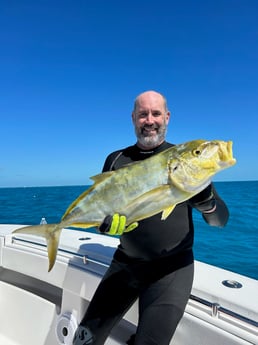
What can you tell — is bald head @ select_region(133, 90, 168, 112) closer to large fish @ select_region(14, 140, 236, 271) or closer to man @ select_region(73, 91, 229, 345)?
man @ select_region(73, 91, 229, 345)

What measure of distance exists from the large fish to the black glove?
1.34 feet

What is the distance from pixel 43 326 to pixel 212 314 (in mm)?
2006

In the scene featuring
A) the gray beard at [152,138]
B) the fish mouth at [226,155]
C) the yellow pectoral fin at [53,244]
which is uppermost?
the gray beard at [152,138]

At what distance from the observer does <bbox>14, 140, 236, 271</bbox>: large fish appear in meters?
1.41

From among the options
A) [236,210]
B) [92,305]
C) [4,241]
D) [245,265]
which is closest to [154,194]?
[92,305]

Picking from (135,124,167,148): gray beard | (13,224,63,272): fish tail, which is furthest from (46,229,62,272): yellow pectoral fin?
(135,124,167,148): gray beard

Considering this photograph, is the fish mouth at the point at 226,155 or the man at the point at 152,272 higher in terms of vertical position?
the fish mouth at the point at 226,155

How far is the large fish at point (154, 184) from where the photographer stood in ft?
→ 4.62

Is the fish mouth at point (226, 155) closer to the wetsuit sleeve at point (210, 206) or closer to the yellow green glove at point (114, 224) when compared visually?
the wetsuit sleeve at point (210, 206)

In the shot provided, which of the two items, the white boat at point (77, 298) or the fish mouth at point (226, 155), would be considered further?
the white boat at point (77, 298)

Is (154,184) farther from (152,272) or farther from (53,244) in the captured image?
(152,272)

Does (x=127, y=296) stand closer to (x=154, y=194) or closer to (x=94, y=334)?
(x=94, y=334)

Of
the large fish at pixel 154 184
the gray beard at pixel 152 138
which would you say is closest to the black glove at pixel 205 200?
the large fish at pixel 154 184

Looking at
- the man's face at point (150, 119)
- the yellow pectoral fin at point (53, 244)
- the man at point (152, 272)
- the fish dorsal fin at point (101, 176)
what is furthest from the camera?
the man's face at point (150, 119)
